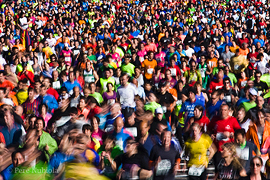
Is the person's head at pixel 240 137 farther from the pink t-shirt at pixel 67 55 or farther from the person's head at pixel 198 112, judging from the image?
the pink t-shirt at pixel 67 55

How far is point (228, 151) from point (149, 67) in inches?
203

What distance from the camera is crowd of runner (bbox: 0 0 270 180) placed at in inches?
200

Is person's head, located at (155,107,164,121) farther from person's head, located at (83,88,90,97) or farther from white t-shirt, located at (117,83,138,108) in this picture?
person's head, located at (83,88,90,97)

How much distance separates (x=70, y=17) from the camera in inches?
648

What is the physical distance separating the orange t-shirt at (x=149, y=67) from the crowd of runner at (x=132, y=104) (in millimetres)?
32

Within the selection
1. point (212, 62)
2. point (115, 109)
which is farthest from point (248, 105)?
point (212, 62)

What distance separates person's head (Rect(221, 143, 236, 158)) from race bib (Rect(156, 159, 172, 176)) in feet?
3.06

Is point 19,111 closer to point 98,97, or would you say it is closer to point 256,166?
point 98,97

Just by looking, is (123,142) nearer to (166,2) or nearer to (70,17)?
(70,17)

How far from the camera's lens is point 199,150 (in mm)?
5453

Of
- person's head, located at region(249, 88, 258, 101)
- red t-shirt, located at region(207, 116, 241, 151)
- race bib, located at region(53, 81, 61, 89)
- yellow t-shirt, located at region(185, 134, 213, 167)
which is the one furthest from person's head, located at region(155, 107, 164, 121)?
race bib, located at region(53, 81, 61, 89)

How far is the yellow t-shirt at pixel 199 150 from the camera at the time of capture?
5.41m

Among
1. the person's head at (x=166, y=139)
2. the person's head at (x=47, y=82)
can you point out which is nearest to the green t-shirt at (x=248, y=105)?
the person's head at (x=166, y=139)

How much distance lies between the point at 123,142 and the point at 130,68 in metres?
4.56
